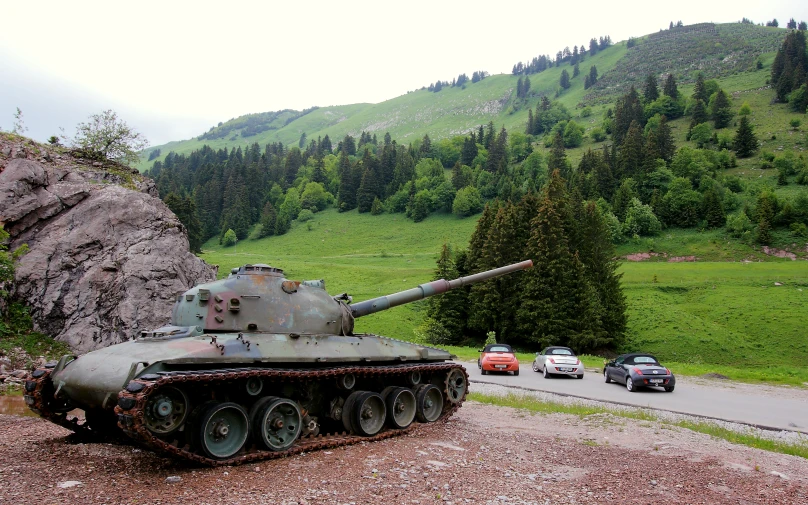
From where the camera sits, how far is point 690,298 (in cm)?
4812

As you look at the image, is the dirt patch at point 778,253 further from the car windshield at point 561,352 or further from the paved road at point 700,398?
the car windshield at point 561,352

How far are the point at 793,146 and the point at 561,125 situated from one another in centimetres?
6220

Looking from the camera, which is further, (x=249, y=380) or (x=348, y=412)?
(x=348, y=412)

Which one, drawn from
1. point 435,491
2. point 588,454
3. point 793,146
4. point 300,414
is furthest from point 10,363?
point 793,146

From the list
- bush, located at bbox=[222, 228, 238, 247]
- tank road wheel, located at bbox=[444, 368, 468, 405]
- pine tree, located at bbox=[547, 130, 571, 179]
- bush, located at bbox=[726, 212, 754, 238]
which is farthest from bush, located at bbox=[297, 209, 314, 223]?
tank road wheel, located at bbox=[444, 368, 468, 405]

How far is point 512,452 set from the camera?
30.0 feet

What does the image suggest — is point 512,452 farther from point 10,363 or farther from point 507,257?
point 507,257

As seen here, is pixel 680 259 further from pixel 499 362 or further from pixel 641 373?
pixel 641 373

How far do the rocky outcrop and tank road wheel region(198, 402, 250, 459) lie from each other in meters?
10.5

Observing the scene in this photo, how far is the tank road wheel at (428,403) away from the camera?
457 inches

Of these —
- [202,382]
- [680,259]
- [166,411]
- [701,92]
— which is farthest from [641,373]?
[701,92]

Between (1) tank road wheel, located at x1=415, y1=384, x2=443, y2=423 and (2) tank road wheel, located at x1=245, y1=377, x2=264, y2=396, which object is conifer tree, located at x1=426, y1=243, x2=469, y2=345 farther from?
(2) tank road wheel, located at x1=245, y1=377, x2=264, y2=396

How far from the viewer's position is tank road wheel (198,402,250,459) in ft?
25.7

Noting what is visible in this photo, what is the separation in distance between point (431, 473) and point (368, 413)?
292 centimetres
